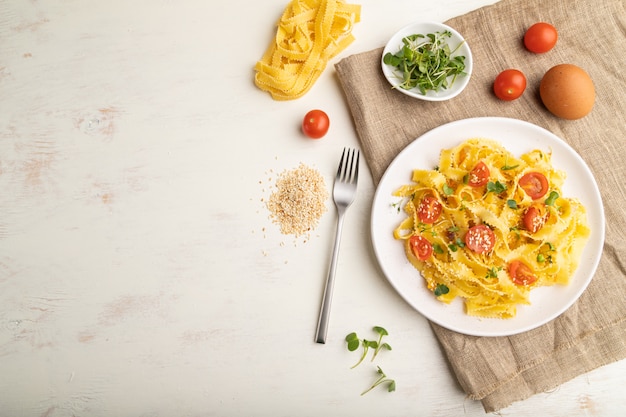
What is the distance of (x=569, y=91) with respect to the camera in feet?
10.4

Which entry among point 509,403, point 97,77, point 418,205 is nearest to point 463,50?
point 418,205

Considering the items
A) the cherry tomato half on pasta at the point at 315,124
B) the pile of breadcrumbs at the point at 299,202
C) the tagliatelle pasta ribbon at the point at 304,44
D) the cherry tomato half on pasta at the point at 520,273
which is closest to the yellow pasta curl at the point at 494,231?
A: the cherry tomato half on pasta at the point at 520,273

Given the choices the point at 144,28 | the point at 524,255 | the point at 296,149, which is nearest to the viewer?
the point at 524,255

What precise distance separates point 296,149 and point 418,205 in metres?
1.00

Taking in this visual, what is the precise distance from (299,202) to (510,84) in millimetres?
1685

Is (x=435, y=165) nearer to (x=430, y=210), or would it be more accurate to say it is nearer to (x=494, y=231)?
(x=430, y=210)

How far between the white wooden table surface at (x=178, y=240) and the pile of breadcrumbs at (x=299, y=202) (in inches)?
3.5

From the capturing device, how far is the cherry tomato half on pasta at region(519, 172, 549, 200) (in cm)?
309

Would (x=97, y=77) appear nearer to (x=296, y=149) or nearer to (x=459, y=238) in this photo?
(x=296, y=149)

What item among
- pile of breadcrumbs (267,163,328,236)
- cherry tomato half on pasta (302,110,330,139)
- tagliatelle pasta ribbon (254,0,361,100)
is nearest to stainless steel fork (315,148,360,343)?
pile of breadcrumbs (267,163,328,236)

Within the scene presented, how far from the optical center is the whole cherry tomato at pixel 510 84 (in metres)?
3.29

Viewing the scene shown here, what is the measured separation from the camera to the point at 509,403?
320 centimetres

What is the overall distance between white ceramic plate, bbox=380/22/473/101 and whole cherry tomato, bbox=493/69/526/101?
0.73 feet

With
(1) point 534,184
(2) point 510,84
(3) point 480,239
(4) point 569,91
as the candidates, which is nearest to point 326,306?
(3) point 480,239
